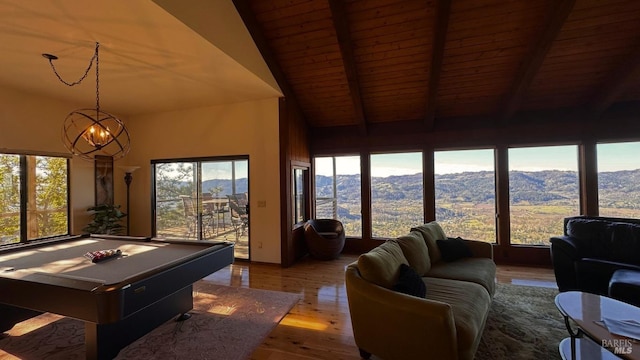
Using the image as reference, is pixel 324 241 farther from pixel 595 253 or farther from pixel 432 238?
pixel 595 253

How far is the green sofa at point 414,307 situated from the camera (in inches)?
75.8

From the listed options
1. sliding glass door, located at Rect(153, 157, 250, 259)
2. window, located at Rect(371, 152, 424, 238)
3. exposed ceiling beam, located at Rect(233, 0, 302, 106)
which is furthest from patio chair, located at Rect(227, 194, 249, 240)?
window, located at Rect(371, 152, 424, 238)

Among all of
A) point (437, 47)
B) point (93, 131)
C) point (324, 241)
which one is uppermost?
point (437, 47)

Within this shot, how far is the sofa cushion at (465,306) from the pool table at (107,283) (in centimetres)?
211

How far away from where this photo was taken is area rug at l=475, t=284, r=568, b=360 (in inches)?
94.4

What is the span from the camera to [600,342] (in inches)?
70.4

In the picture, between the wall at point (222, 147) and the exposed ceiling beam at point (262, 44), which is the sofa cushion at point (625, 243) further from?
the exposed ceiling beam at point (262, 44)

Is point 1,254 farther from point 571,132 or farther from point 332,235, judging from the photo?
point 571,132

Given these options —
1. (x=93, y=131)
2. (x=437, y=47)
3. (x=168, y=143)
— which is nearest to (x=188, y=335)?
(x=93, y=131)

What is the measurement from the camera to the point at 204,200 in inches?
221

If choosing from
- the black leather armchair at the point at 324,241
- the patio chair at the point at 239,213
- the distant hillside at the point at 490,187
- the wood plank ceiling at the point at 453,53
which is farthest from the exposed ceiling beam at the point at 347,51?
the patio chair at the point at 239,213

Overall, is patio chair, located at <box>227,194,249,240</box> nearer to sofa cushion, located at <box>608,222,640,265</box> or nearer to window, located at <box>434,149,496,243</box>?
window, located at <box>434,149,496,243</box>

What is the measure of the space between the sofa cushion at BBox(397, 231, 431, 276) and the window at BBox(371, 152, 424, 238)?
2.43 metres

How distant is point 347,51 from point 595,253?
13.9 ft
